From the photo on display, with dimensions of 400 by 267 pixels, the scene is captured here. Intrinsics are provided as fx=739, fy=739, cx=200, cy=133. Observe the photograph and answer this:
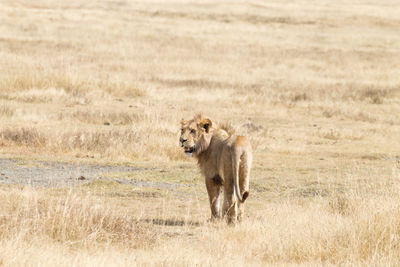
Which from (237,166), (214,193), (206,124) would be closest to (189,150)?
(206,124)

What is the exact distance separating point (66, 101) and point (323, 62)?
18.5 metres

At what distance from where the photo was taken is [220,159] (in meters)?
8.93

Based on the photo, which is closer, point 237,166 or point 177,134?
point 237,166

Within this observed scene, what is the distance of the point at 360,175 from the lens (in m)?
13.4

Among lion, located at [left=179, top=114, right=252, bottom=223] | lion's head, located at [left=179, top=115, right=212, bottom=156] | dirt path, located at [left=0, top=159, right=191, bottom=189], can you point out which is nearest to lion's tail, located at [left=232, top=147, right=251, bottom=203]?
lion, located at [left=179, top=114, right=252, bottom=223]

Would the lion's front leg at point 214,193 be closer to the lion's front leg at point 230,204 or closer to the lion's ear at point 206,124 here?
the lion's front leg at point 230,204

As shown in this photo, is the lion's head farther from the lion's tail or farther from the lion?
the lion's tail

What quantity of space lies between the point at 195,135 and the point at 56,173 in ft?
14.2

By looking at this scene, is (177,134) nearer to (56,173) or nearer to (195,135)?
(56,173)

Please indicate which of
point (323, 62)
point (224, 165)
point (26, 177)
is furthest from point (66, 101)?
point (323, 62)

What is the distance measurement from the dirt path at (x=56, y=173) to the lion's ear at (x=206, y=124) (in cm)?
300

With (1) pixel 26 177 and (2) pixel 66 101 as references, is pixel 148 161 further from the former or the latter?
(2) pixel 66 101

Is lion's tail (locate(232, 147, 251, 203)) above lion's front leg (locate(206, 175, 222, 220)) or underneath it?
above

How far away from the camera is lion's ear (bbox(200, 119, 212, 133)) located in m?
9.05
